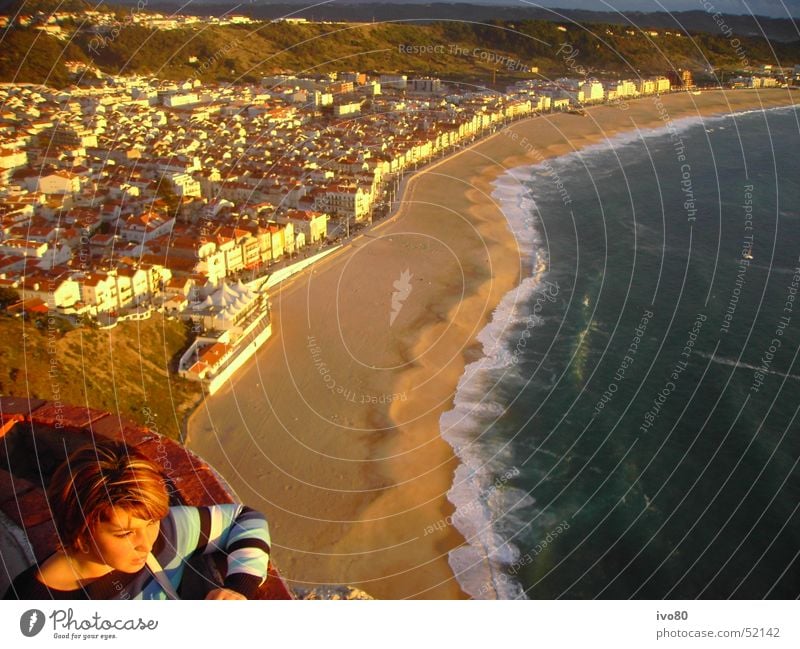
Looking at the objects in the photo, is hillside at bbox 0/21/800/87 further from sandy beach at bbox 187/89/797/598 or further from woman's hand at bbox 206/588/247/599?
woman's hand at bbox 206/588/247/599

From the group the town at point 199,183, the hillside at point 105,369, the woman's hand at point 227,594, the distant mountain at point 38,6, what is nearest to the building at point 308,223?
the town at point 199,183

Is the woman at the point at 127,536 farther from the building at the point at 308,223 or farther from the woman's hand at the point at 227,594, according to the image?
the building at the point at 308,223

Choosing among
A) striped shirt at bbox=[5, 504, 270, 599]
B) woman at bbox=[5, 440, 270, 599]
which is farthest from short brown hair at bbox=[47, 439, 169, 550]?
striped shirt at bbox=[5, 504, 270, 599]

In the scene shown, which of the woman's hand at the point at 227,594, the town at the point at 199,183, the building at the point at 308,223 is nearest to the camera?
the woman's hand at the point at 227,594

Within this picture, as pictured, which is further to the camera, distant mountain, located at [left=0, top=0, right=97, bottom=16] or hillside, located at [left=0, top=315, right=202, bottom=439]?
distant mountain, located at [left=0, top=0, right=97, bottom=16]

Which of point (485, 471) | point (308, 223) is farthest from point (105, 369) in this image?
point (308, 223)
